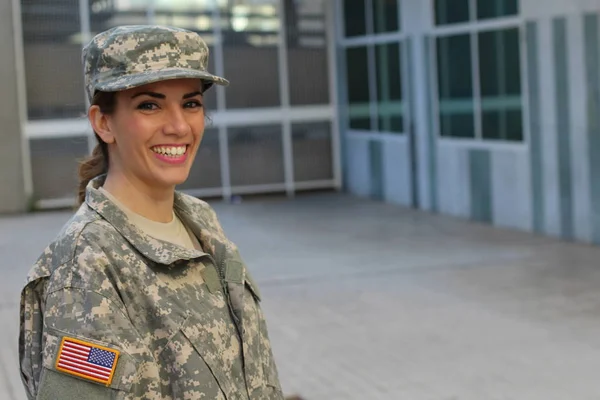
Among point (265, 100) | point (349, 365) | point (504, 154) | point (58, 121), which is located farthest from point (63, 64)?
point (349, 365)

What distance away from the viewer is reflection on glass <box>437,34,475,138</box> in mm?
13648

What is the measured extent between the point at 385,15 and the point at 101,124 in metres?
14.3

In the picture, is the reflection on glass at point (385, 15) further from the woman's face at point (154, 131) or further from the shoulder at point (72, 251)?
the shoulder at point (72, 251)

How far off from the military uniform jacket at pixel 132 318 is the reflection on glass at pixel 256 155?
15266 mm

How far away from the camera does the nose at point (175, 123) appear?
2.02 metres

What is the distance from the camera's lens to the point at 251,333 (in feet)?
6.94

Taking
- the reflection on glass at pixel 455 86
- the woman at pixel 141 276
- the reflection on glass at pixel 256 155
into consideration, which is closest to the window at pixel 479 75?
the reflection on glass at pixel 455 86

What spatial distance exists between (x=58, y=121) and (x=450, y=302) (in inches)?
379

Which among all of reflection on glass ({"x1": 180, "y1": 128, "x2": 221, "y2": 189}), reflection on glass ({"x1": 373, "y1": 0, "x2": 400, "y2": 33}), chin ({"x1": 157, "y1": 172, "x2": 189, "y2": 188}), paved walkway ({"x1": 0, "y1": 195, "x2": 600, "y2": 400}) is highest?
reflection on glass ({"x1": 373, "y1": 0, "x2": 400, "y2": 33})

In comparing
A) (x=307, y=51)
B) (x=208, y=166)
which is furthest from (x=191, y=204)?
(x=307, y=51)

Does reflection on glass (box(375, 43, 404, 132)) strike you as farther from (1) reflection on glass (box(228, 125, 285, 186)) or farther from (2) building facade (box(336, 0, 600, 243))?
(1) reflection on glass (box(228, 125, 285, 186))

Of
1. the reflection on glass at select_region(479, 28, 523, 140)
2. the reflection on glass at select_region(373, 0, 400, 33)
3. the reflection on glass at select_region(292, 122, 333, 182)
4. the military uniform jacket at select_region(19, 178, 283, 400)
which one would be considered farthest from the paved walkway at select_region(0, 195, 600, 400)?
the military uniform jacket at select_region(19, 178, 283, 400)

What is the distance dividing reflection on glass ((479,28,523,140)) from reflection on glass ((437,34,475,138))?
38 centimetres

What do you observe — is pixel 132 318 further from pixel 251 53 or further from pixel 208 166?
pixel 251 53
